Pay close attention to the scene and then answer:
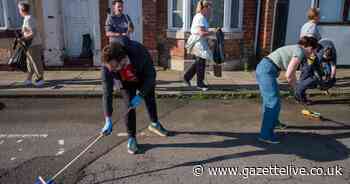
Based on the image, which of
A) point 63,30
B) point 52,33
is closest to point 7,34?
point 52,33

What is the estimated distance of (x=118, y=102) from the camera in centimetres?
648

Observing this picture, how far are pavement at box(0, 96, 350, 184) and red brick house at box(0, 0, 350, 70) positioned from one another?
2.99m

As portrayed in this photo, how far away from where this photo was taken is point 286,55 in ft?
14.1

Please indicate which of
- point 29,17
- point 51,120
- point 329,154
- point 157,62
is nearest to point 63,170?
point 51,120

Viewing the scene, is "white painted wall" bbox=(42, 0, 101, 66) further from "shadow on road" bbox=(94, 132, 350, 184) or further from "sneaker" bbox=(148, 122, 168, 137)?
"shadow on road" bbox=(94, 132, 350, 184)

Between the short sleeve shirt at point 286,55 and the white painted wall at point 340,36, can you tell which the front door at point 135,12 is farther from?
the short sleeve shirt at point 286,55

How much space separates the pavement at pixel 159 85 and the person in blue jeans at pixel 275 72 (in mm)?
2326

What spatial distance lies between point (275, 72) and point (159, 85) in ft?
11.2

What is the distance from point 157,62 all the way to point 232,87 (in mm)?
2833

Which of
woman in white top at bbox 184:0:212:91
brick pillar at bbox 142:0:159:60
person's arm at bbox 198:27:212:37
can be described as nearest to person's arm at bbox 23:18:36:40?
brick pillar at bbox 142:0:159:60

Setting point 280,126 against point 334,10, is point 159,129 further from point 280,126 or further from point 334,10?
point 334,10

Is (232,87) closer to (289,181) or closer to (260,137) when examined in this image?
(260,137)

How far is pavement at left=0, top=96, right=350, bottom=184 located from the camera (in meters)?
3.77

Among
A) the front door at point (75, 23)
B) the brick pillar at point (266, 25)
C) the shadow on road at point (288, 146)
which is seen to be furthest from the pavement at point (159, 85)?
the shadow on road at point (288, 146)
